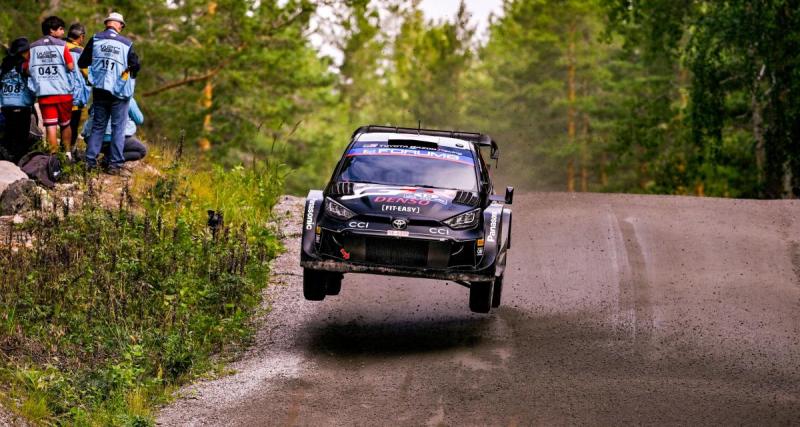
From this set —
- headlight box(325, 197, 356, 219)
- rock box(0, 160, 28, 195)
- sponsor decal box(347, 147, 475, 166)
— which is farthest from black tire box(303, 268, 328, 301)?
rock box(0, 160, 28, 195)

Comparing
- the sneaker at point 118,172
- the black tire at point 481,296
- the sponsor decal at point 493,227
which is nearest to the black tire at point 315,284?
the black tire at point 481,296

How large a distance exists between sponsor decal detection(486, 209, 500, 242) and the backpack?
6.67m

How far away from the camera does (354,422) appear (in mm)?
8930

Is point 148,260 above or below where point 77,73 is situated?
below

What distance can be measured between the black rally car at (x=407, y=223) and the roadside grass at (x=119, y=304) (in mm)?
1303

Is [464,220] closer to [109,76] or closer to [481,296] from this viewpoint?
[481,296]

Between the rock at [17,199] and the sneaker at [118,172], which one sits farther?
the sneaker at [118,172]

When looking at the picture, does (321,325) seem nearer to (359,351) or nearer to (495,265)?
(359,351)

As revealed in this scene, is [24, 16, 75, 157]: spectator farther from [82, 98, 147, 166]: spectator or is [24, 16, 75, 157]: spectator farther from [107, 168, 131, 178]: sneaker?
[107, 168, 131, 178]: sneaker

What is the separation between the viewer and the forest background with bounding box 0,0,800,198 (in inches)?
1204

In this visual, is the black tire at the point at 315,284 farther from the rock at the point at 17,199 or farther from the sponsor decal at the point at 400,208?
the rock at the point at 17,199

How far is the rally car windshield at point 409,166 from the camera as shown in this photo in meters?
12.3

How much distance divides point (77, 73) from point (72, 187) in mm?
1926

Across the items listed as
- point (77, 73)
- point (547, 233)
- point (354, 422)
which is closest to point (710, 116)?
point (547, 233)
